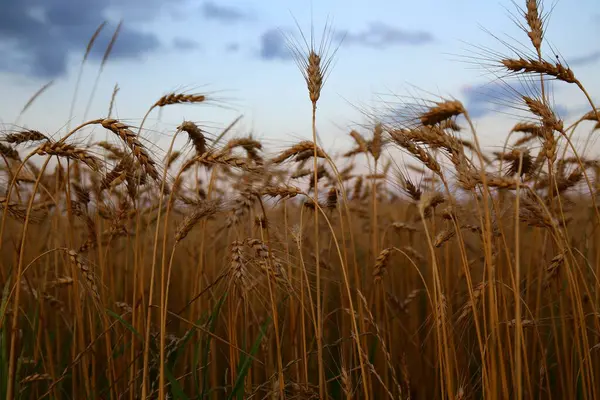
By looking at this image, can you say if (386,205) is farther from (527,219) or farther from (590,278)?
(527,219)

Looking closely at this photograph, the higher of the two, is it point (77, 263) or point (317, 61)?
point (317, 61)

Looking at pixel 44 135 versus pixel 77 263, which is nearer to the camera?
pixel 77 263

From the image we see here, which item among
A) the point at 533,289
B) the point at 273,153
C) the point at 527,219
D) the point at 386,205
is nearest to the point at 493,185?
the point at 527,219

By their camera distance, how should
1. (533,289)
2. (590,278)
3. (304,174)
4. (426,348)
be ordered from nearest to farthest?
1. (304,174)
2. (426,348)
3. (590,278)
4. (533,289)

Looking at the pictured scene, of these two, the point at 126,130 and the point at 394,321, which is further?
the point at 394,321

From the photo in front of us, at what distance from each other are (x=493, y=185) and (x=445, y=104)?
349mm

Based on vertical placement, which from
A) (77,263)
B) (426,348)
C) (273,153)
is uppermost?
(273,153)

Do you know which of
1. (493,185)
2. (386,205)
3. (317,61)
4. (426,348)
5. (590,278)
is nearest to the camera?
(493,185)

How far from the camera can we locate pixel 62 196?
3357 mm

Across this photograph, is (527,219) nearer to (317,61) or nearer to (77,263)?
(317,61)

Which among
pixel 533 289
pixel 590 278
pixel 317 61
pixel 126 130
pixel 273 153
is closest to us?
pixel 126 130

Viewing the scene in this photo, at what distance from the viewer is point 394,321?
3.86 meters

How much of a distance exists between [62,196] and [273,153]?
4.78 ft

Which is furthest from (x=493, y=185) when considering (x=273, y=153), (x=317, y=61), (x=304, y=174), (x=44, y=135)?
(x=44, y=135)
